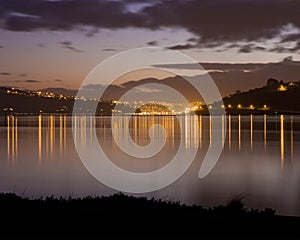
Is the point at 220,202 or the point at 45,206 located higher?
the point at 45,206

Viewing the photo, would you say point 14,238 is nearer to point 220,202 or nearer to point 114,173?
point 220,202

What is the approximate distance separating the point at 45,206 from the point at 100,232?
1923mm

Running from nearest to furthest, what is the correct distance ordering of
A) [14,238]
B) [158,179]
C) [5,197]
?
1. [14,238]
2. [5,197]
3. [158,179]

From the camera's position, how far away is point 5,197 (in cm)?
1060

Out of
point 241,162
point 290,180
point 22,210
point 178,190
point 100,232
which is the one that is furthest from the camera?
point 241,162

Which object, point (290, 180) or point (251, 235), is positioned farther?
point (290, 180)

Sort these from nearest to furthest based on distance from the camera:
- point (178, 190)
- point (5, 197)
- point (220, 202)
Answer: point (5, 197) → point (220, 202) → point (178, 190)

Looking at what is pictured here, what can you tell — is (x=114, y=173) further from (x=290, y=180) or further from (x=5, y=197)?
(x=5, y=197)

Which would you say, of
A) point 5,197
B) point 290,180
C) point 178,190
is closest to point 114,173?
point 178,190

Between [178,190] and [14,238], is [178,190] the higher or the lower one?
the lower one

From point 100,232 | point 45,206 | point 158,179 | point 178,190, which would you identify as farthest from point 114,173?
point 100,232

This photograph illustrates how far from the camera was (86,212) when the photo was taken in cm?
809

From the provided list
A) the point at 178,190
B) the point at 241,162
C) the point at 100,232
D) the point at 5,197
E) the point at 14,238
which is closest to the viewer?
the point at 14,238

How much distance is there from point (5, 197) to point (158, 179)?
1398cm
